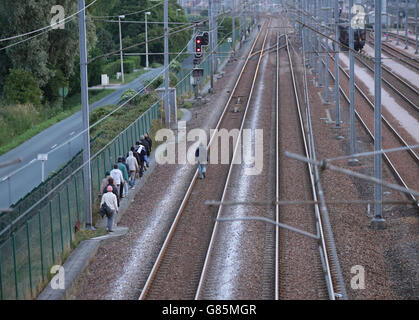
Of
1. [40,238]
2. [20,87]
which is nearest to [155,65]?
[20,87]

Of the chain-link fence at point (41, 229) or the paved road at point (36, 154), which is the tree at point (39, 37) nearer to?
the paved road at point (36, 154)

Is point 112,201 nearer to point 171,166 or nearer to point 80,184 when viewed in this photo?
point 80,184

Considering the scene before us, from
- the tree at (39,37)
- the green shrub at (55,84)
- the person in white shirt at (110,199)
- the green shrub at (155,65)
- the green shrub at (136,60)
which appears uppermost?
the tree at (39,37)

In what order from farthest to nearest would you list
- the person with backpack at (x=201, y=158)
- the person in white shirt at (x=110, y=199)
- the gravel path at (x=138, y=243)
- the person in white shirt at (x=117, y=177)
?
the person with backpack at (x=201, y=158) → the person in white shirt at (x=117, y=177) → the person in white shirt at (x=110, y=199) → the gravel path at (x=138, y=243)

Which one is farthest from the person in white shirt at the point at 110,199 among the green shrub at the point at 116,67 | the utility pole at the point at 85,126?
the green shrub at the point at 116,67

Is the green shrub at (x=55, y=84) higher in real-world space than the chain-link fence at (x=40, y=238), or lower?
higher

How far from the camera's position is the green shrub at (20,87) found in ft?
137

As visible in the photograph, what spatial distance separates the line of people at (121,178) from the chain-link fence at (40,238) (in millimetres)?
802

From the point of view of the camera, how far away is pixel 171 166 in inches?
1077

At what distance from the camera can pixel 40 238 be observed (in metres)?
15.8

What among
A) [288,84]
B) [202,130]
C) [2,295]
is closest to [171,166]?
[202,130]

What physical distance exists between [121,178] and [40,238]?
536 centimetres

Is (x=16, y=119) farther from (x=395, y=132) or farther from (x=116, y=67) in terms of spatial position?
(x=116, y=67)

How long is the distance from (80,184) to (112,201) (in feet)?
7.68
